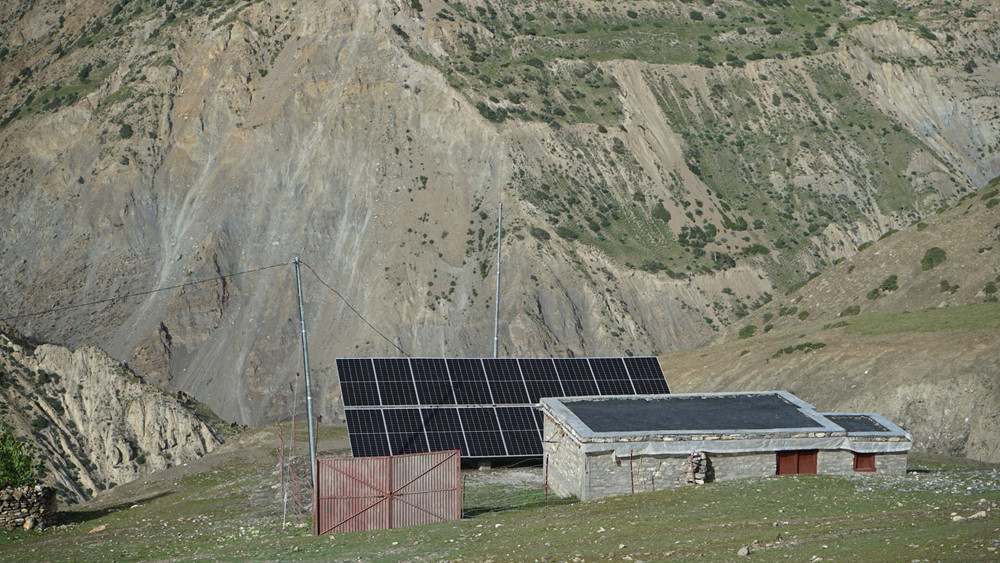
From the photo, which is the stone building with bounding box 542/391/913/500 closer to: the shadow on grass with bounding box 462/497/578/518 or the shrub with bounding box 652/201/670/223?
the shadow on grass with bounding box 462/497/578/518

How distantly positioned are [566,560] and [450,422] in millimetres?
16478

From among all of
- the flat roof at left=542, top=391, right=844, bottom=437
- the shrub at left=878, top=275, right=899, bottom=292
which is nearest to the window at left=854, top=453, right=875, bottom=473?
the flat roof at left=542, top=391, right=844, bottom=437

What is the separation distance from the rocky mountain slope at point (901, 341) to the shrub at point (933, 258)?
5 centimetres

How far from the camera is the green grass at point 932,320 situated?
1945 inches

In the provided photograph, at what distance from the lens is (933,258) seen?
210ft

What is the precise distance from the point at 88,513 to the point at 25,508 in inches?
199

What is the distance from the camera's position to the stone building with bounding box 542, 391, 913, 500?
113 ft

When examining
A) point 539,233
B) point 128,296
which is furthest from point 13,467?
point 539,233

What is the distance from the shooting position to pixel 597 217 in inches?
3516

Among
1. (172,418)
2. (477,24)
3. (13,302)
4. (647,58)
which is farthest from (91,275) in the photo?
(647,58)

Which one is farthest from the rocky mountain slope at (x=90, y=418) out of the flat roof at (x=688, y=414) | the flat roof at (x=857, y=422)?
the flat roof at (x=857, y=422)

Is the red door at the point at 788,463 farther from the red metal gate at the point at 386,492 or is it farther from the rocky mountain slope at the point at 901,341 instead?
the red metal gate at the point at 386,492

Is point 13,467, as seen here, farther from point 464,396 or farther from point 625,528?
point 625,528

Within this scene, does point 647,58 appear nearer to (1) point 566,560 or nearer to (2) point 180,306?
(2) point 180,306
